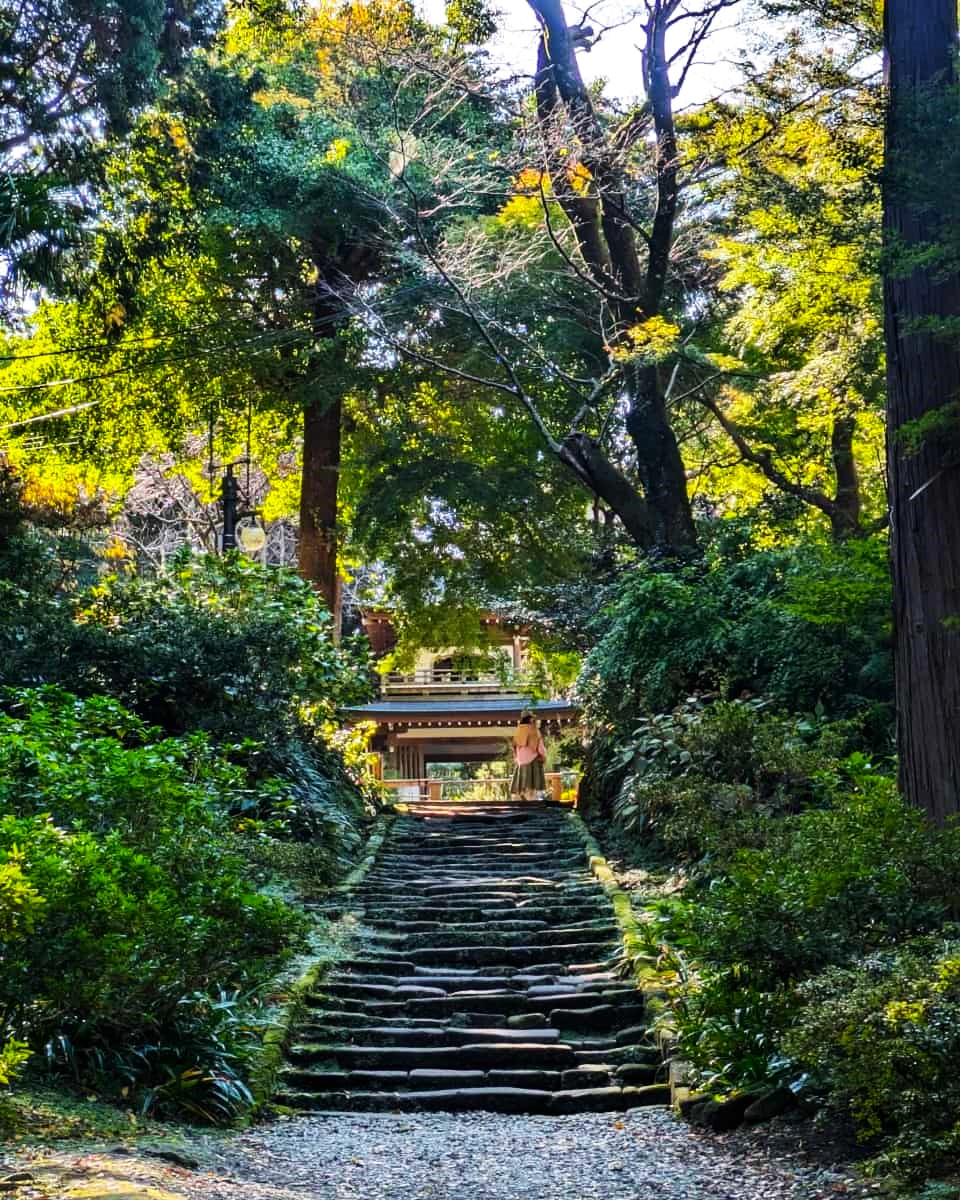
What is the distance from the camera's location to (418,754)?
34.8 meters

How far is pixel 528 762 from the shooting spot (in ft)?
71.5

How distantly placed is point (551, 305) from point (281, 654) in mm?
7615

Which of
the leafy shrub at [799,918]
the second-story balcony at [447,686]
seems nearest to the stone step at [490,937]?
the leafy shrub at [799,918]

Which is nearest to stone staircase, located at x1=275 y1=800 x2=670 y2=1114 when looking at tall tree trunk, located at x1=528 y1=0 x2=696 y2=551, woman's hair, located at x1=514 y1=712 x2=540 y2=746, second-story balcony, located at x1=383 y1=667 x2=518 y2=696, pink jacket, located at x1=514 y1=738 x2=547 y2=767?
tall tree trunk, located at x1=528 y1=0 x2=696 y2=551

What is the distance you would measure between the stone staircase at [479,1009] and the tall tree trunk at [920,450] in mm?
2583

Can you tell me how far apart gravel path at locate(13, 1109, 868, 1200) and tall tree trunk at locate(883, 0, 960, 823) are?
286 centimetres

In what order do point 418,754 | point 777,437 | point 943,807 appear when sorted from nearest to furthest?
point 943,807 < point 777,437 < point 418,754

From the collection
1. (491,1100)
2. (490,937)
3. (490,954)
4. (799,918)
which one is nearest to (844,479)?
(490,937)

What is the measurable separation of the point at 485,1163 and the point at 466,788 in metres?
35.8

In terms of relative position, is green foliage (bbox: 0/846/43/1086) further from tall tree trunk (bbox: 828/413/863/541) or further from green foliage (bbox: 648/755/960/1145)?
tall tree trunk (bbox: 828/413/863/541)

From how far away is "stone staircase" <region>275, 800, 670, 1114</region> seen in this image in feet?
23.7

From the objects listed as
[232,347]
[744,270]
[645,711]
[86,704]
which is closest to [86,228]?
[232,347]

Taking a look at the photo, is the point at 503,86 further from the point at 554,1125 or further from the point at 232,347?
the point at 554,1125

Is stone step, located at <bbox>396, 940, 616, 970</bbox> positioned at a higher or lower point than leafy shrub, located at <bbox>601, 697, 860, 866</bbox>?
lower
